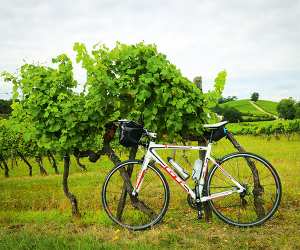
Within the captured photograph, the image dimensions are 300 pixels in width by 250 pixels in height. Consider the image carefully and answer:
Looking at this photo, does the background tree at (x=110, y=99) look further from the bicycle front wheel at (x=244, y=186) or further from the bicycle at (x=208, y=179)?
the bicycle front wheel at (x=244, y=186)

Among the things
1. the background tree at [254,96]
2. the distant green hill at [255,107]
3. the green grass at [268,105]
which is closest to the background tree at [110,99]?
the distant green hill at [255,107]

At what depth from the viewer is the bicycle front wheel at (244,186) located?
696cm

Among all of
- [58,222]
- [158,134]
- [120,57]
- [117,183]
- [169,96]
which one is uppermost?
[120,57]

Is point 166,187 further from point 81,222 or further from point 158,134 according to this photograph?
point 81,222

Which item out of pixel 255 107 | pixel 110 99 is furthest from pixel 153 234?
pixel 255 107

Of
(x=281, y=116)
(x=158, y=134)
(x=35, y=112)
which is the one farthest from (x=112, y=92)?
(x=281, y=116)

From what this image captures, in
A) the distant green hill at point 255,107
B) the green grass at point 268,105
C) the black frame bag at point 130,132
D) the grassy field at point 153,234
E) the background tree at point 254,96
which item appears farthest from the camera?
the background tree at point 254,96

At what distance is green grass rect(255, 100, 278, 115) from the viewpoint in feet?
472

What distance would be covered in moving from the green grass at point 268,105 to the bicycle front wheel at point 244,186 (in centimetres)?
13494

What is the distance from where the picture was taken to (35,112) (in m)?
8.50

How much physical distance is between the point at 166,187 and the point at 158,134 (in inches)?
54.7

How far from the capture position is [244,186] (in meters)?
7.16

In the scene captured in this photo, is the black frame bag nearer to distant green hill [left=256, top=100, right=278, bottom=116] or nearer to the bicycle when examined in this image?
the bicycle

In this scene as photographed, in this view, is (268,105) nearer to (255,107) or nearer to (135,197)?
(255,107)
